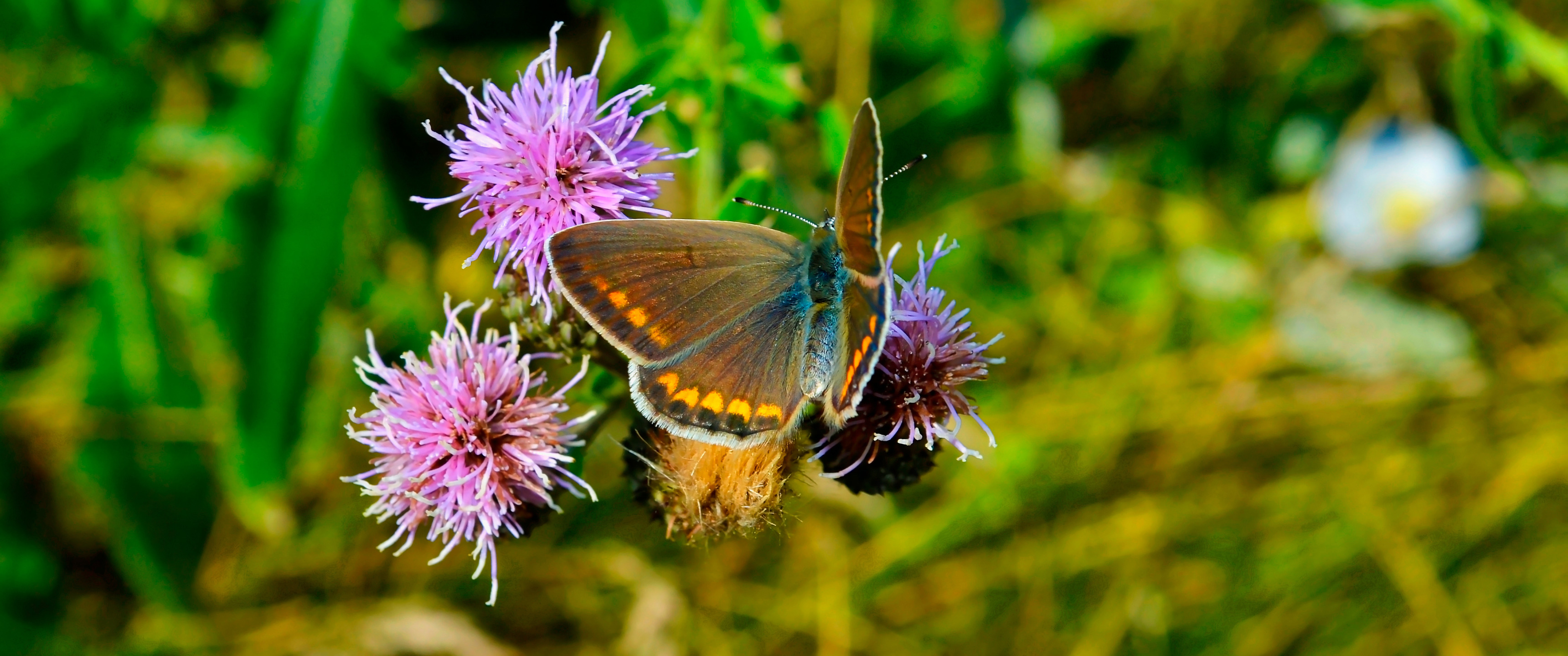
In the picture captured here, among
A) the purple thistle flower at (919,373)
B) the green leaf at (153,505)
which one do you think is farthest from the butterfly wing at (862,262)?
the green leaf at (153,505)

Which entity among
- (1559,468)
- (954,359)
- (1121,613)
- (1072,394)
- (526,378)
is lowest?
(526,378)

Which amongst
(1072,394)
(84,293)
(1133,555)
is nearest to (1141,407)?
(1072,394)

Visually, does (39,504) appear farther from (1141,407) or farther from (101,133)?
(1141,407)

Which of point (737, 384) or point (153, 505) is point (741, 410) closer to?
point (737, 384)

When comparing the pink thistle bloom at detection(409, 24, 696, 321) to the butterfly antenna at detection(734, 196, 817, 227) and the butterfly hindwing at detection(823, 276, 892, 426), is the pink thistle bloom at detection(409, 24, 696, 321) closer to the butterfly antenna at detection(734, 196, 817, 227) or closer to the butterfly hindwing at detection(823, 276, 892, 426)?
the butterfly antenna at detection(734, 196, 817, 227)

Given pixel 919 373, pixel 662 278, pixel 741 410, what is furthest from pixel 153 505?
pixel 919 373

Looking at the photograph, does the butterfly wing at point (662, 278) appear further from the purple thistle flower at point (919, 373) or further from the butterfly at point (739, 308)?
the purple thistle flower at point (919, 373)
